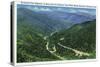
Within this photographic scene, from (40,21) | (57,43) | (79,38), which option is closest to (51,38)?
(57,43)

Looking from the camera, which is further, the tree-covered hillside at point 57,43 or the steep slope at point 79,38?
the steep slope at point 79,38

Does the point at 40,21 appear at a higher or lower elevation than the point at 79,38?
higher

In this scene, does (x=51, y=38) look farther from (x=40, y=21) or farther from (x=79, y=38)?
(x=79, y=38)

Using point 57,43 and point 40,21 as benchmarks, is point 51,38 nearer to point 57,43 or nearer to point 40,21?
point 57,43

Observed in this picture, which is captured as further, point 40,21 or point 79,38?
point 79,38

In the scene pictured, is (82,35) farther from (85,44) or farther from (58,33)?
(58,33)

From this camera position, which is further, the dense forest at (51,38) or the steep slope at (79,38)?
the steep slope at (79,38)

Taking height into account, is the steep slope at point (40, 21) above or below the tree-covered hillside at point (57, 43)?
above

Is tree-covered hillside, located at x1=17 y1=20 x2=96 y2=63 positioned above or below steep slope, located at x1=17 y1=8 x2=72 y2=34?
below

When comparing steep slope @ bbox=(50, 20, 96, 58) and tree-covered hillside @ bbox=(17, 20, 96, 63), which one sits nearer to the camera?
tree-covered hillside @ bbox=(17, 20, 96, 63)

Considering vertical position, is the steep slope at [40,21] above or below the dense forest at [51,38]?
above

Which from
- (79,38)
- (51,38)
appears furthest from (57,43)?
(79,38)
